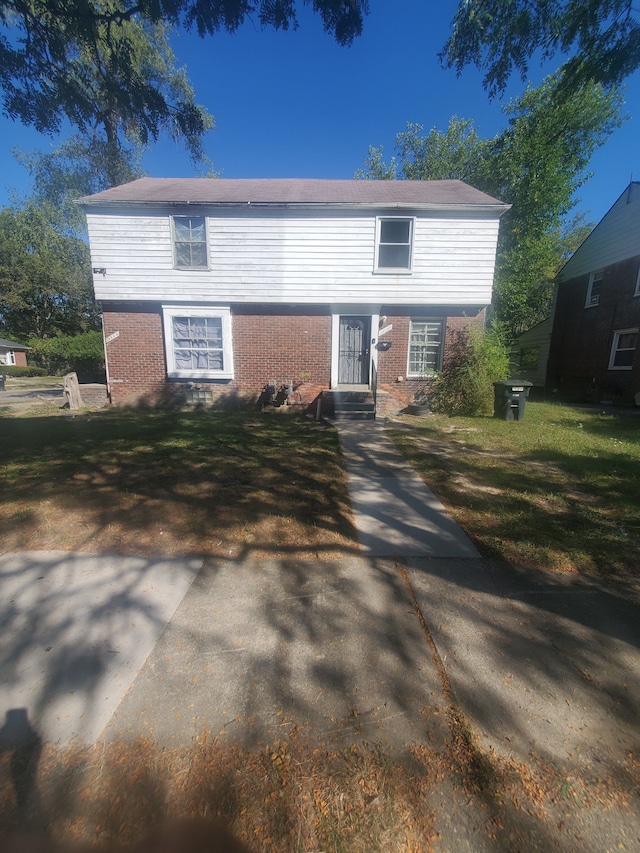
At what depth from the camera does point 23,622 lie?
2.25 metres

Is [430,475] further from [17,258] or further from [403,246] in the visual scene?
[17,258]

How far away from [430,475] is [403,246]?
7.47m

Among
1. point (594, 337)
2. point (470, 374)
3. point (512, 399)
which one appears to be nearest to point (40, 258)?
point (470, 374)

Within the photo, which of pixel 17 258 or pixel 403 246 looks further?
Result: pixel 17 258

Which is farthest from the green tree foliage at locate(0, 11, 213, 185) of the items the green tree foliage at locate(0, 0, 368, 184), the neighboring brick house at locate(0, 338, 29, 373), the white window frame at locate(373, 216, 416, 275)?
the neighboring brick house at locate(0, 338, 29, 373)

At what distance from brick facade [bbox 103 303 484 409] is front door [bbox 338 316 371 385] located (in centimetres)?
41

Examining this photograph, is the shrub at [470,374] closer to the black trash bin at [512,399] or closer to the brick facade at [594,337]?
Result: the black trash bin at [512,399]

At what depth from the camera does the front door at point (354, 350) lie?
10.0 m

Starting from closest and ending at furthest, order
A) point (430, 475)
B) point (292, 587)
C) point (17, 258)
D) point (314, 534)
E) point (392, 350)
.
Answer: point (292, 587), point (314, 534), point (430, 475), point (392, 350), point (17, 258)

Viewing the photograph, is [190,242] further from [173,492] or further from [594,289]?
[594,289]

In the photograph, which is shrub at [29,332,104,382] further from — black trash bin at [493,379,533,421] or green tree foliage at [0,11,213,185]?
black trash bin at [493,379,533,421]

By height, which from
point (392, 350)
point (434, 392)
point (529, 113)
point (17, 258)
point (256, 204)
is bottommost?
point (434, 392)

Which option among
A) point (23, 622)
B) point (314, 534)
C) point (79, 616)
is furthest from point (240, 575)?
point (23, 622)

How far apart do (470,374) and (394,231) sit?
455cm
